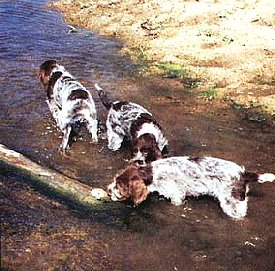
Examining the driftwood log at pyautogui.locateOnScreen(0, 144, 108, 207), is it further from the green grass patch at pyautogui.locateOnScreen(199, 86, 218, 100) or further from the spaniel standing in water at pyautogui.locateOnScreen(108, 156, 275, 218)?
the green grass patch at pyautogui.locateOnScreen(199, 86, 218, 100)

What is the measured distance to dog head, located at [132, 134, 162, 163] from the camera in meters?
7.50

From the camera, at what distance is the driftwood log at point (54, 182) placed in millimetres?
6684

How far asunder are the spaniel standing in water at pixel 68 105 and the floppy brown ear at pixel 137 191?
7.19ft

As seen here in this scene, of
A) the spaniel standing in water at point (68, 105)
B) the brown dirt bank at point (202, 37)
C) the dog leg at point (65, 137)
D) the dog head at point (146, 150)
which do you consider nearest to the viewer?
the dog head at point (146, 150)

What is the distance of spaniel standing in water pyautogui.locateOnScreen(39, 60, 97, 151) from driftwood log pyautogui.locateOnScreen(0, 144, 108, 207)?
1426 mm

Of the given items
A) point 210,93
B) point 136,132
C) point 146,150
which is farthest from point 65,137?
point 210,93

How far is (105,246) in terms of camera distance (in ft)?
18.8

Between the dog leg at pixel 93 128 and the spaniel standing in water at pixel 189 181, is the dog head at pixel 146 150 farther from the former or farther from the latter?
the dog leg at pixel 93 128

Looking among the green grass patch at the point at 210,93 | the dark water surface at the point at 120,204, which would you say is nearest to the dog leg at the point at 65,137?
the dark water surface at the point at 120,204

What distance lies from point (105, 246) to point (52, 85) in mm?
4800

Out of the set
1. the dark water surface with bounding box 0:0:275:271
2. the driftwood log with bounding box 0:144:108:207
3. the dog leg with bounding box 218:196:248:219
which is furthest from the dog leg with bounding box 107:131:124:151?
the dog leg with bounding box 218:196:248:219

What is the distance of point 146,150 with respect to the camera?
755 centimetres

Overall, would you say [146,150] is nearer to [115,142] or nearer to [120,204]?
[120,204]

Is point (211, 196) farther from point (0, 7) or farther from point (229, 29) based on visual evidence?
point (0, 7)
